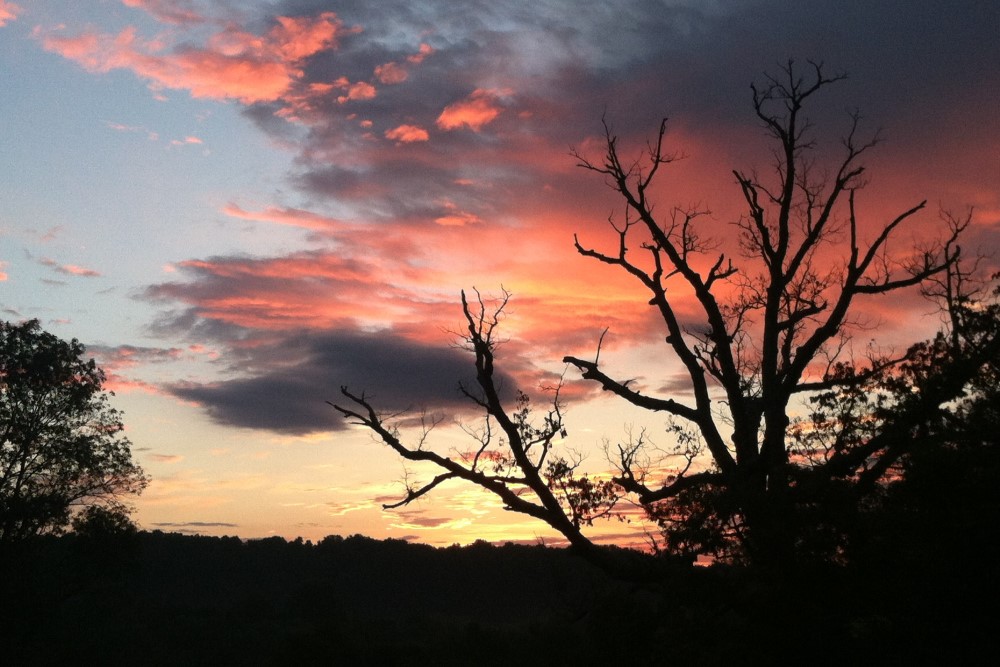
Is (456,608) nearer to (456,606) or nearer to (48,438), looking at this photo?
(456,606)

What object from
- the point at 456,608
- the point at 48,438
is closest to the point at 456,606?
the point at 456,608

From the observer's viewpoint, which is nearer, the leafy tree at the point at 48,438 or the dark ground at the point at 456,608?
the dark ground at the point at 456,608

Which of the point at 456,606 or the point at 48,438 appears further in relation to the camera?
the point at 456,606

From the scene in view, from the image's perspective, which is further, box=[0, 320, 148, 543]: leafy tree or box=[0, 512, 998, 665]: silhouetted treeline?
box=[0, 320, 148, 543]: leafy tree

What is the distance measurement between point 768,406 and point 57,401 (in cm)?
2760

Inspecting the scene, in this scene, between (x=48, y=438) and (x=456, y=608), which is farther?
(x=456, y=608)

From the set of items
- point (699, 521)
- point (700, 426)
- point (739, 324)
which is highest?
point (739, 324)

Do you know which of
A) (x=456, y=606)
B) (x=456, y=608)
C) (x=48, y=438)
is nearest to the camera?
(x=48, y=438)

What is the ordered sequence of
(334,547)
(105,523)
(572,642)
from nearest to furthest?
(105,523)
(572,642)
(334,547)

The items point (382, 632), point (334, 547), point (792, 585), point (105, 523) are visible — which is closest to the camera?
point (792, 585)

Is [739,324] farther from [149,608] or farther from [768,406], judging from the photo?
[149,608]

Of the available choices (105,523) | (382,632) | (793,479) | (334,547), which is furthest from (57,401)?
(334,547)

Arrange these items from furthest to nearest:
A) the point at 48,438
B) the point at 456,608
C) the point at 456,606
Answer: the point at 456,606, the point at 456,608, the point at 48,438

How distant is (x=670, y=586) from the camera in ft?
56.0
